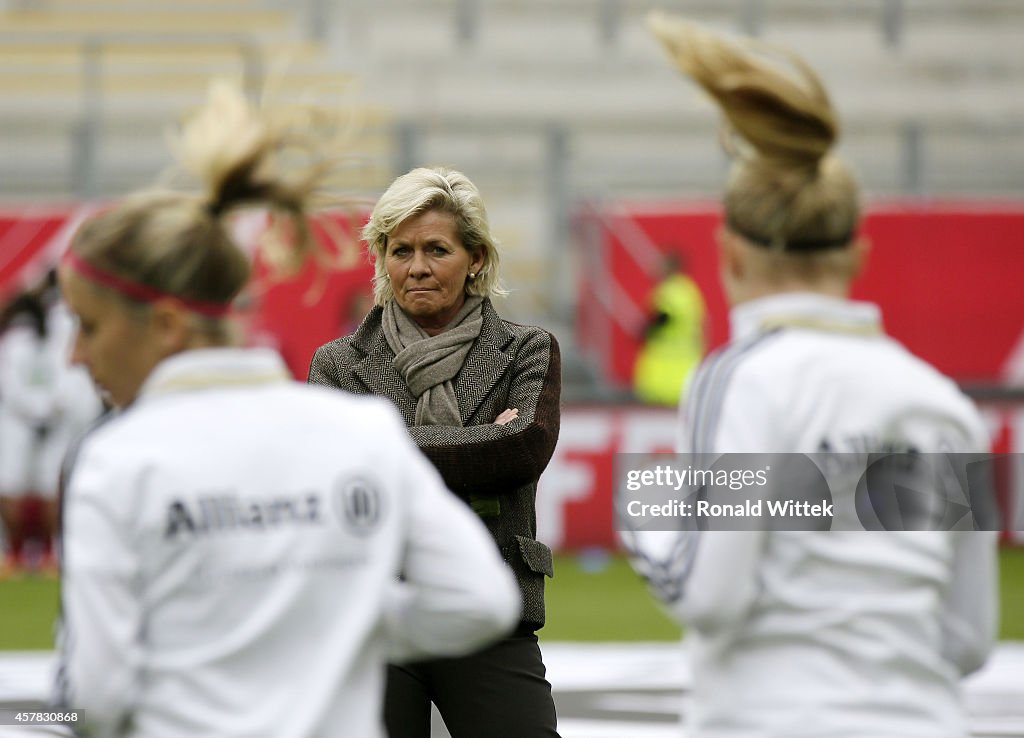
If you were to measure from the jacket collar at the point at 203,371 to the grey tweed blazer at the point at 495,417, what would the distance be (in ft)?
4.11

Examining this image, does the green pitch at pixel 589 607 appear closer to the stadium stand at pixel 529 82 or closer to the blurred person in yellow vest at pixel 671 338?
the blurred person in yellow vest at pixel 671 338

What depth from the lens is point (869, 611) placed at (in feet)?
8.20

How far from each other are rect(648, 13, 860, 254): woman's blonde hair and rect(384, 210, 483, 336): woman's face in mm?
1270

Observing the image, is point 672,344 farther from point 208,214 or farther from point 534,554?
point 208,214

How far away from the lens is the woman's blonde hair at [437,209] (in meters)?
3.86

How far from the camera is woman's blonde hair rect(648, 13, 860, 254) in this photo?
2.61 metres

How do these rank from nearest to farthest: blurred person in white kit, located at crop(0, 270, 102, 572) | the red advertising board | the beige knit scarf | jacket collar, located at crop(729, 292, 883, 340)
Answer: jacket collar, located at crop(729, 292, 883, 340)
the beige knit scarf
blurred person in white kit, located at crop(0, 270, 102, 572)
the red advertising board

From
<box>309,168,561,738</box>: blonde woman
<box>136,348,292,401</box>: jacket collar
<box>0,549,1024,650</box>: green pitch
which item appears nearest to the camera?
<box>136,348,292,401</box>: jacket collar

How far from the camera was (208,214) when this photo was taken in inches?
98.7

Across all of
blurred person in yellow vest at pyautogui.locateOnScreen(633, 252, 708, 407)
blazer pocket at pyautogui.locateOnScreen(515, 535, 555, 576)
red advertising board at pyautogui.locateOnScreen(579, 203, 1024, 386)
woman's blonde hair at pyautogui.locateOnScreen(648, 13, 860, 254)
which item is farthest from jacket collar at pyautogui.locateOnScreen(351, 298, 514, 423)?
red advertising board at pyautogui.locateOnScreen(579, 203, 1024, 386)

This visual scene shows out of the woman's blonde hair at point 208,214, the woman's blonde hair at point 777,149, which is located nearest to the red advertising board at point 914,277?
the woman's blonde hair at point 777,149

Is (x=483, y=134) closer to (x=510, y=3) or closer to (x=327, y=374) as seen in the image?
(x=510, y=3)

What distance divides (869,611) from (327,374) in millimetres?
1721

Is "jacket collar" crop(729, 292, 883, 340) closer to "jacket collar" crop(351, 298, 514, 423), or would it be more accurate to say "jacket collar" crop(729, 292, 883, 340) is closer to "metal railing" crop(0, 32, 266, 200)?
"jacket collar" crop(351, 298, 514, 423)
